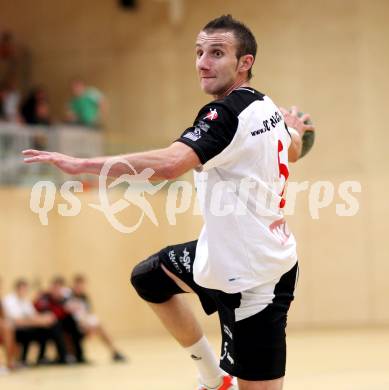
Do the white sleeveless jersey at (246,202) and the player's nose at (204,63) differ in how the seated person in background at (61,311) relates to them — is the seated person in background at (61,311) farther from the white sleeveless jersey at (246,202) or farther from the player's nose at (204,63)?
the player's nose at (204,63)

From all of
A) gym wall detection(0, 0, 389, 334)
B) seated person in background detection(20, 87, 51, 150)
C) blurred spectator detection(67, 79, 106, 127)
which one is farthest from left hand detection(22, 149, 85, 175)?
blurred spectator detection(67, 79, 106, 127)

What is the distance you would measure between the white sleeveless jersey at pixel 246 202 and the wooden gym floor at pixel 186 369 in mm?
4457

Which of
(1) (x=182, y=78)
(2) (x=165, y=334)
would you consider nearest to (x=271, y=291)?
(2) (x=165, y=334)

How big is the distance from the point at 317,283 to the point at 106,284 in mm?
4957

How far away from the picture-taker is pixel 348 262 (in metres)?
19.7

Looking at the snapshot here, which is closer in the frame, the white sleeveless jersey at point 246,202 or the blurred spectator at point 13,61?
the white sleeveless jersey at point 246,202

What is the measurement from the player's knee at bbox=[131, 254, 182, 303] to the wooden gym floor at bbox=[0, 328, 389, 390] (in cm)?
392

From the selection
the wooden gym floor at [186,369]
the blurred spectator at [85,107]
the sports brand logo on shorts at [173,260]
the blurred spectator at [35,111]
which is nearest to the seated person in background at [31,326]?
the wooden gym floor at [186,369]

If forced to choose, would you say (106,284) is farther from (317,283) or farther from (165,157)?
(165,157)

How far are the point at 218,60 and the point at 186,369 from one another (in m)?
7.75

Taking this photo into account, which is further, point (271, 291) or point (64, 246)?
point (64, 246)

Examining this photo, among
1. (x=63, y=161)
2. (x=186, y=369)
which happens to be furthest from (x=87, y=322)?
(x=63, y=161)

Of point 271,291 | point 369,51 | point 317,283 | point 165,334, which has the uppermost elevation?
point 369,51

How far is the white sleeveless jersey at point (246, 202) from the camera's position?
4926 mm
